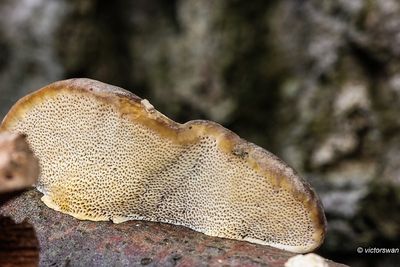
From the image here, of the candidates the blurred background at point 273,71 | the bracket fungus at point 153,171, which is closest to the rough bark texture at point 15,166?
the bracket fungus at point 153,171

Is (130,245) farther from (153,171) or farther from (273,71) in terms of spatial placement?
(273,71)

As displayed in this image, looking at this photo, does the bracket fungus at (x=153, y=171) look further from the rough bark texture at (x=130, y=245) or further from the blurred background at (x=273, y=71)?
the blurred background at (x=273, y=71)

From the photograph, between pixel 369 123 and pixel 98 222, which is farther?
pixel 369 123

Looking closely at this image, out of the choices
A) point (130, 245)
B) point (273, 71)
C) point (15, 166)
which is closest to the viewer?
point (15, 166)

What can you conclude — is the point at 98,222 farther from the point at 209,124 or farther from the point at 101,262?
the point at 209,124

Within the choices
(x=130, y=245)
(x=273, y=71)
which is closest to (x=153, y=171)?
(x=130, y=245)

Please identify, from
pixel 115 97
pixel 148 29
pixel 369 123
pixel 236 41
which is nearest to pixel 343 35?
pixel 369 123

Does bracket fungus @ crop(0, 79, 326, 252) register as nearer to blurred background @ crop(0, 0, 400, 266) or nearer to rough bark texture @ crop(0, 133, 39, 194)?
rough bark texture @ crop(0, 133, 39, 194)
